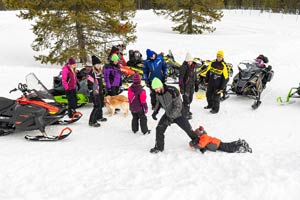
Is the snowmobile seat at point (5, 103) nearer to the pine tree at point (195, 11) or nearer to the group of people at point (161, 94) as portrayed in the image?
the group of people at point (161, 94)

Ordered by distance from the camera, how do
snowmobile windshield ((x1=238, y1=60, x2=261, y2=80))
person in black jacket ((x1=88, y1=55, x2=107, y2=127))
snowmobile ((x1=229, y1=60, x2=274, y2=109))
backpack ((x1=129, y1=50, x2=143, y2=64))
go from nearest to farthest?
person in black jacket ((x1=88, y1=55, x2=107, y2=127))
snowmobile ((x1=229, y1=60, x2=274, y2=109))
snowmobile windshield ((x1=238, y1=60, x2=261, y2=80))
backpack ((x1=129, y1=50, x2=143, y2=64))

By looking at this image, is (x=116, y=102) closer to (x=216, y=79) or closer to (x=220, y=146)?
(x=216, y=79)

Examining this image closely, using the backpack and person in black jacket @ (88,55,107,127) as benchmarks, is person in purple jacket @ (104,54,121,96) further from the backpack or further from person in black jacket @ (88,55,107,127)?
the backpack

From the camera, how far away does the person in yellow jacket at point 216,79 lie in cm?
843

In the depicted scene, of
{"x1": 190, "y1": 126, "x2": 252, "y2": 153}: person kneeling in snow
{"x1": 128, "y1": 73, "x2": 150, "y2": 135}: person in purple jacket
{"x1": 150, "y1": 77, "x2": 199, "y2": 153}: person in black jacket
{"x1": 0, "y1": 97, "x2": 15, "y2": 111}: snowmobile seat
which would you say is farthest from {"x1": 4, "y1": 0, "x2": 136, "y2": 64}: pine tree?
{"x1": 190, "y1": 126, "x2": 252, "y2": 153}: person kneeling in snow

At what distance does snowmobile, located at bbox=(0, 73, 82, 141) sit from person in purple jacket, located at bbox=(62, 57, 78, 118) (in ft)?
2.71

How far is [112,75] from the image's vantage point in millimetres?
8805

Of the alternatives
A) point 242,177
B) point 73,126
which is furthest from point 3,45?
point 242,177

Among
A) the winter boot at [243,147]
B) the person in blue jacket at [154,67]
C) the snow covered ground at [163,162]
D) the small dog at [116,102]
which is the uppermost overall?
the person in blue jacket at [154,67]

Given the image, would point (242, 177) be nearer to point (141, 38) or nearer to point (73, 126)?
point (73, 126)

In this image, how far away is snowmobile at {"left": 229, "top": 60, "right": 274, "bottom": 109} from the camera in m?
9.35

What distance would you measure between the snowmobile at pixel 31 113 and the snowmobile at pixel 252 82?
5230 mm

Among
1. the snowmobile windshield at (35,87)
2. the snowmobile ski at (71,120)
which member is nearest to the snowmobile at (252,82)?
the snowmobile ski at (71,120)

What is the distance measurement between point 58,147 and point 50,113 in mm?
827
